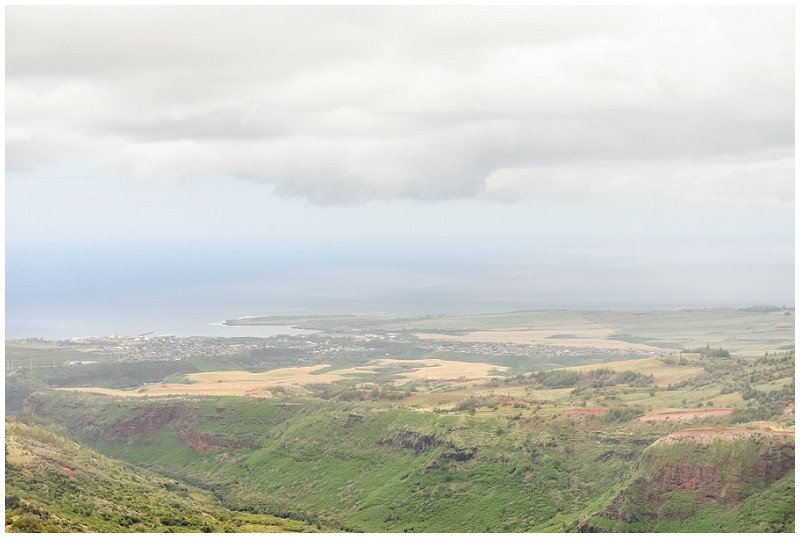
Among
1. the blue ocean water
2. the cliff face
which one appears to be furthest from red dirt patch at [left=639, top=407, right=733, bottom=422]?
the blue ocean water

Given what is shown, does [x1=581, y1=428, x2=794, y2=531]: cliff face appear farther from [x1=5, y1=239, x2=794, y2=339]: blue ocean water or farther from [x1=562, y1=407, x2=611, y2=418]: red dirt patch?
[x1=5, y1=239, x2=794, y2=339]: blue ocean water

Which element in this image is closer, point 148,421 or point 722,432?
point 722,432

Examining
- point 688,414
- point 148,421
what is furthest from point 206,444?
point 688,414

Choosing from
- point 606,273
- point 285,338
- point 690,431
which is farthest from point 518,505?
point 606,273

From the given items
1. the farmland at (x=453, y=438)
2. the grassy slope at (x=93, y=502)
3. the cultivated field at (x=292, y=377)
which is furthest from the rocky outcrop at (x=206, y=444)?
the grassy slope at (x=93, y=502)

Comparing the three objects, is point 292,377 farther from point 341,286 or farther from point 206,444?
point 341,286

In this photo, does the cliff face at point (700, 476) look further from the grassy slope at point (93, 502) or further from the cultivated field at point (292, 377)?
the cultivated field at point (292, 377)

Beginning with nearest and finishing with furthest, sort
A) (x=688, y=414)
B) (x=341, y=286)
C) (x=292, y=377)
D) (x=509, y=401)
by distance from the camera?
(x=688, y=414) → (x=509, y=401) → (x=292, y=377) → (x=341, y=286)
